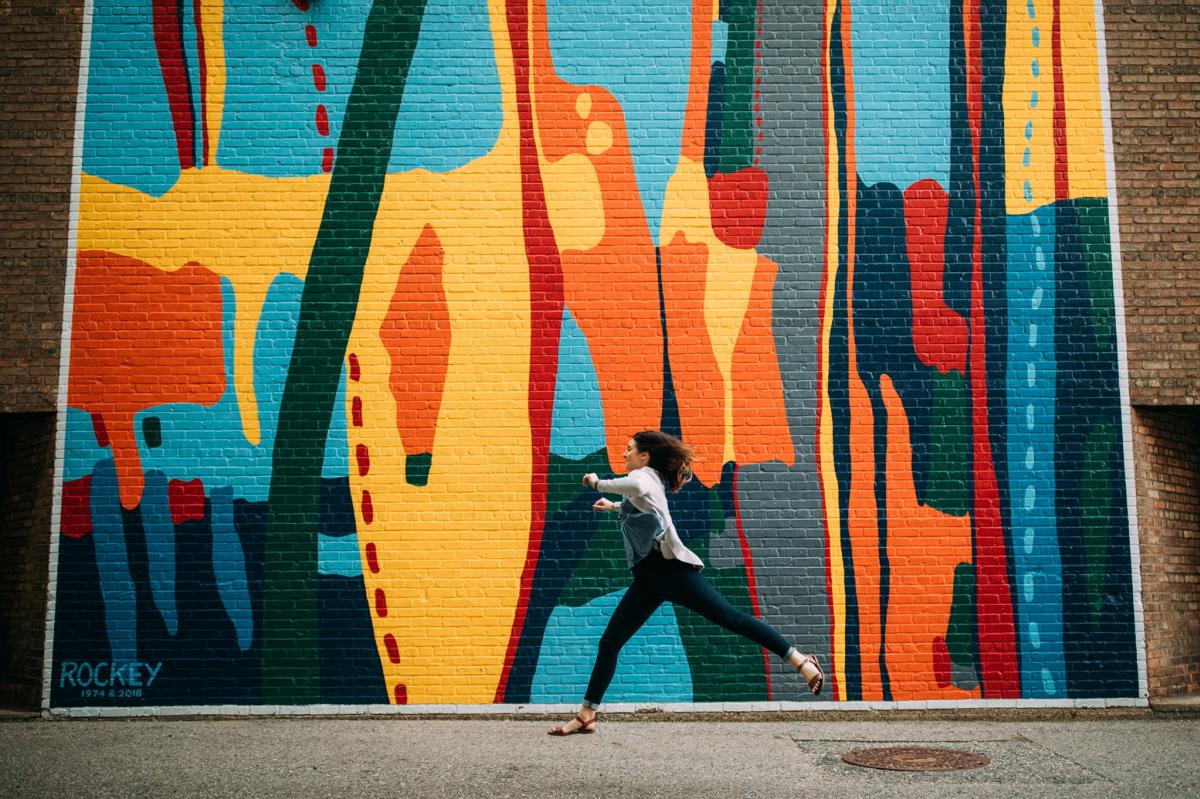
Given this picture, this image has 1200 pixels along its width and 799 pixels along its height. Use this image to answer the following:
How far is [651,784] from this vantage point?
4.98 metres

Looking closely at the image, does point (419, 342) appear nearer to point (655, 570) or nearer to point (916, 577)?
point (655, 570)

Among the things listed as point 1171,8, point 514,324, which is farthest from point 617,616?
point 1171,8

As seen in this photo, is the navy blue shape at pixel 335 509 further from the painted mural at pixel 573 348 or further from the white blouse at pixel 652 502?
the white blouse at pixel 652 502

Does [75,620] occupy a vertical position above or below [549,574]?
below

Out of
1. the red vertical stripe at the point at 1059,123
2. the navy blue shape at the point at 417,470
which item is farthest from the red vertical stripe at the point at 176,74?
the red vertical stripe at the point at 1059,123

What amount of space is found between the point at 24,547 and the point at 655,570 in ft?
16.6

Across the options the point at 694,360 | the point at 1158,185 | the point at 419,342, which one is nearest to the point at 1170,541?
the point at 1158,185

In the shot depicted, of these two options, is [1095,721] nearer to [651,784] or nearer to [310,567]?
[651,784]

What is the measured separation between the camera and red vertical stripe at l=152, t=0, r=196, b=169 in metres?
7.78

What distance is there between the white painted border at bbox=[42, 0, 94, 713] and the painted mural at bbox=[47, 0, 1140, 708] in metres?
0.05

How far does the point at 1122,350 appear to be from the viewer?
766 centimetres

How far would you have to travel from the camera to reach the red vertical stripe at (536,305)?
747cm

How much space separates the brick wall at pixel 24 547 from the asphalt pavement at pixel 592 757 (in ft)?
2.19

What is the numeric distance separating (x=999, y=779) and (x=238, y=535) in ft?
17.2
